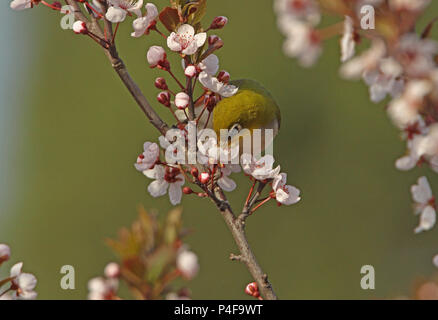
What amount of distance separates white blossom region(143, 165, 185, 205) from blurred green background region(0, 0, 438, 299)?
648 cm

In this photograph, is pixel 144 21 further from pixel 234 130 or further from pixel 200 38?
pixel 234 130

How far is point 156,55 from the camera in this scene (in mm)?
1147

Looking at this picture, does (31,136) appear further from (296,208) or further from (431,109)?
(431,109)

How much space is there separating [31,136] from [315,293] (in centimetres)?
628

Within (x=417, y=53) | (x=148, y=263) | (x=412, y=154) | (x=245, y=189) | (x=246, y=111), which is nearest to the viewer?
(x=417, y=53)

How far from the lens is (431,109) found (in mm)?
782

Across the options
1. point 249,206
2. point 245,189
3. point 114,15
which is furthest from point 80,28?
point 245,189

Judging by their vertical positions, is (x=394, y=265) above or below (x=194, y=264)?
above

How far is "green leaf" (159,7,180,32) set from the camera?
1.10 meters

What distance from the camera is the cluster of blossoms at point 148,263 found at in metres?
0.80

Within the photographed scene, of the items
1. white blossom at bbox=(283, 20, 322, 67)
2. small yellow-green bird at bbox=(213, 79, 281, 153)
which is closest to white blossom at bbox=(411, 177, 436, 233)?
white blossom at bbox=(283, 20, 322, 67)

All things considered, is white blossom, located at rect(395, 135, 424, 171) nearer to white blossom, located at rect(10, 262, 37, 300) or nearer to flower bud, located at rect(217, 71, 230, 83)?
flower bud, located at rect(217, 71, 230, 83)

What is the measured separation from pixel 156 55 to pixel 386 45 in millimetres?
555
